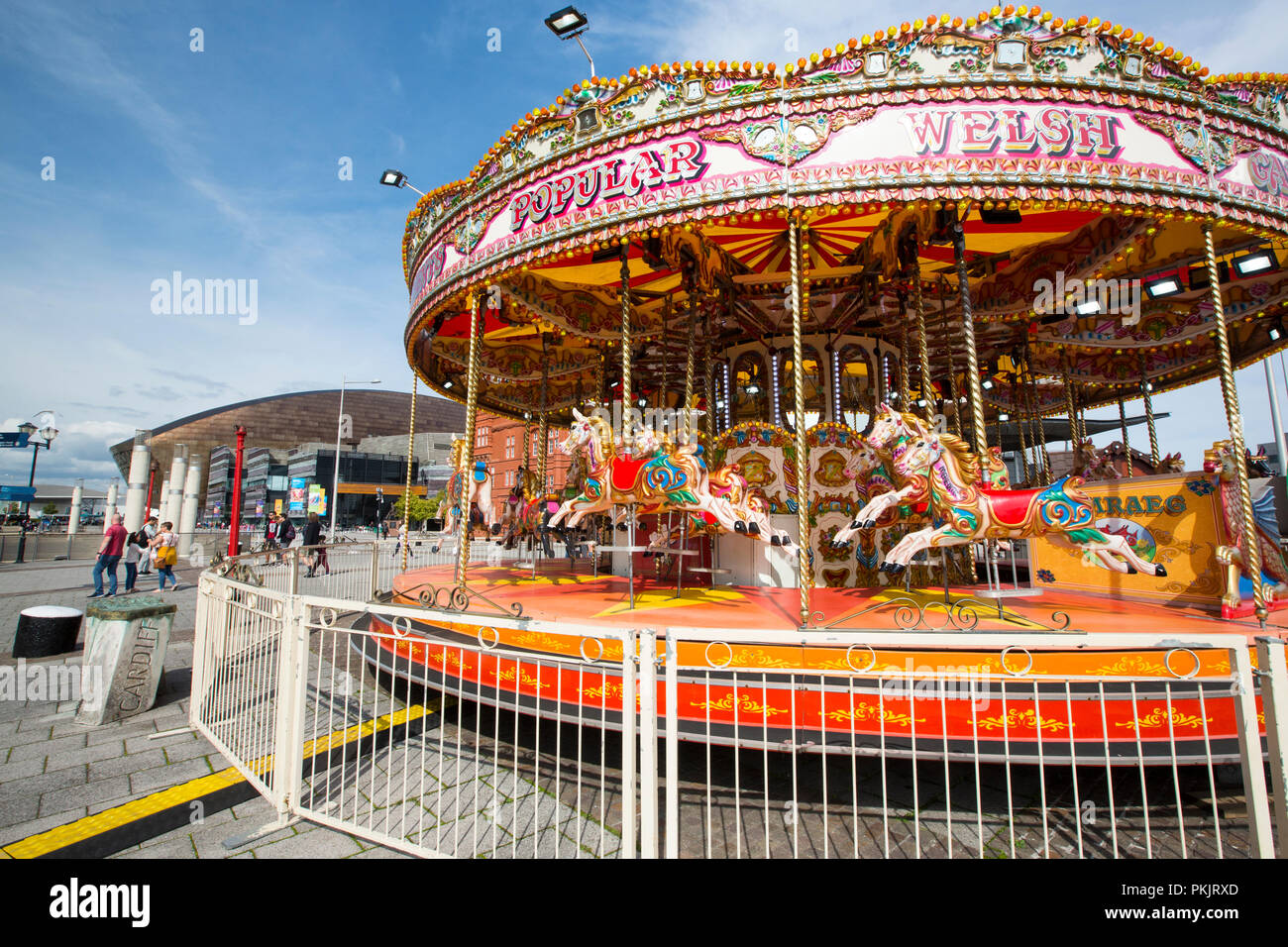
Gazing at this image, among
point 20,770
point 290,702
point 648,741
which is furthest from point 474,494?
point 648,741

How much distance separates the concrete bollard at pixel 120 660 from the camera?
4.88 meters

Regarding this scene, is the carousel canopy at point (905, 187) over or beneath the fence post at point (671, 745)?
over

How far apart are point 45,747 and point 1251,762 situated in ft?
24.5

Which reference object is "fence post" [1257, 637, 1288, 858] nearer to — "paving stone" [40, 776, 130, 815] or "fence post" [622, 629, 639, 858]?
"fence post" [622, 629, 639, 858]

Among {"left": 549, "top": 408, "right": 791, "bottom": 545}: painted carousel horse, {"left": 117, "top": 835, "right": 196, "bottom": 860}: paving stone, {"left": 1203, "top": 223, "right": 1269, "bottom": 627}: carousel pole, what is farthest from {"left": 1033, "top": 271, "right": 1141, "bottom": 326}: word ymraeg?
{"left": 117, "top": 835, "right": 196, "bottom": 860}: paving stone

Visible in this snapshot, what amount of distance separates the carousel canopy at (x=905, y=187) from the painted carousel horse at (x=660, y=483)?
1.81 m

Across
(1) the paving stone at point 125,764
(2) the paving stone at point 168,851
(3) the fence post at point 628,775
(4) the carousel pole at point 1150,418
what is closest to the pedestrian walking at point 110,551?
(1) the paving stone at point 125,764

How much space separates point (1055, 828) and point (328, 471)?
81850mm

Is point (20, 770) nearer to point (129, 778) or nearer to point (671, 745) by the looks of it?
point (129, 778)

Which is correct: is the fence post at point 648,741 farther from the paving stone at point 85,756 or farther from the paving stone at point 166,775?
the paving stone at point 85,756

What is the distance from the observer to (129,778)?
12.6 ft

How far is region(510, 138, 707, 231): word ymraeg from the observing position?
518cm
